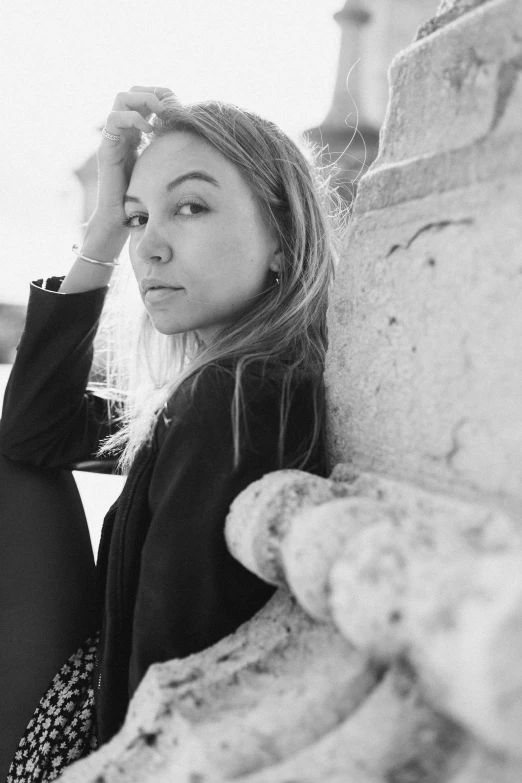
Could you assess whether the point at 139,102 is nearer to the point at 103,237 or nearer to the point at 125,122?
the point at 125,122

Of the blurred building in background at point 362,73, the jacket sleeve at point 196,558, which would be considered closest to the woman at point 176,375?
the jacket sleeve at point 196,558

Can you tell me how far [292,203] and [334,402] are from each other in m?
0.69

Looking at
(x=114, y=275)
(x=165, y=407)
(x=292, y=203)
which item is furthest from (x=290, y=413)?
(x=114, y=275)

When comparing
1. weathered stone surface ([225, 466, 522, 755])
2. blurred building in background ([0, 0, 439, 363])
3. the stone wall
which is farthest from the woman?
blurred building in background ([0, 0, 439, 363])

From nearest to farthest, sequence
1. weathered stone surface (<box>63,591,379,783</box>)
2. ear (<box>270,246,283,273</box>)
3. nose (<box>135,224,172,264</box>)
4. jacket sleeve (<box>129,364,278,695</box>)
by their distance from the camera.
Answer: weathered stone surface (<box>63,591,379,783</box>) < jacket sleeve (<box>129,364,278,695</box>) < nose (<box>135,224,172,264</box>) < ear (<box>270,246,283,273</box>)

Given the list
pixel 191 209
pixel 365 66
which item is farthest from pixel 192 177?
pixel 365 66

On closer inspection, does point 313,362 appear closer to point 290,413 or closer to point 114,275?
point 290,413

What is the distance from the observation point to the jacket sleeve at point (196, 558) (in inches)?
36.2

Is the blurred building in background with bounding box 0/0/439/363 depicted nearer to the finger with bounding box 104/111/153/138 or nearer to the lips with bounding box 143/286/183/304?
the finger with bounding box 104/111/153/138

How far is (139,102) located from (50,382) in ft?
2.36

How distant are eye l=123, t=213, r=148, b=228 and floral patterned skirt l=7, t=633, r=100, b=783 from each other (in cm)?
101

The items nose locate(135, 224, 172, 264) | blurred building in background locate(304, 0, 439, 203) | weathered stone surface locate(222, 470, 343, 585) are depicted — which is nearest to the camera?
weathered stone surface locate(222, 470, 343, 585)

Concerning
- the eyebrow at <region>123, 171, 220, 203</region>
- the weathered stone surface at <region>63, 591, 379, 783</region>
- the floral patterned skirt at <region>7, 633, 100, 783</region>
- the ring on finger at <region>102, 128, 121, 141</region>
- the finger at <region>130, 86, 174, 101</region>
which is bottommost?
the floral patterned skirt at <region>7, 633, 100, 783</region>

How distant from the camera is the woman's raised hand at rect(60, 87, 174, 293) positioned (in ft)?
5.11
